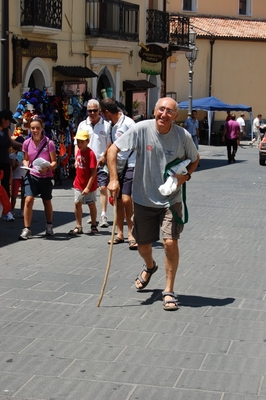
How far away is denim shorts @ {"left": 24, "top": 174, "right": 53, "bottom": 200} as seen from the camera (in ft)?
36.2

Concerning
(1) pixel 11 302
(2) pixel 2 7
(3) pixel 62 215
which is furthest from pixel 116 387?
(2) pixel 2 7

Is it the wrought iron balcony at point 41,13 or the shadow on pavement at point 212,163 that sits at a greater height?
the wrought iron balcony at point 41,13

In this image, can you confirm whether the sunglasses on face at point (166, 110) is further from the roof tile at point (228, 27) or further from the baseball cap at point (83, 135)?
the roof tile at point (228, 27)

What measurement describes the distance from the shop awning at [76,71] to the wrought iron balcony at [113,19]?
5.23ft

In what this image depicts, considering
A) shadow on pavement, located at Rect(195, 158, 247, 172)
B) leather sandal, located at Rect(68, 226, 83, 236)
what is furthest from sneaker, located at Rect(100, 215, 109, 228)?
shadow on pavement, located at Rect(195, 158, 247, 172)

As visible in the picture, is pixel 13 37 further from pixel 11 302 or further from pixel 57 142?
pixel 11 302

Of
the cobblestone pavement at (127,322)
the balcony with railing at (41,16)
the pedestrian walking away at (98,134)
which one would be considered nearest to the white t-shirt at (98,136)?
the pedestrian walking away at (98,134)

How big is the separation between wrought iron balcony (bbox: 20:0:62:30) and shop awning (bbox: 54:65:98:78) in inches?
43.2

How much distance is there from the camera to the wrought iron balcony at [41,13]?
20469 mm

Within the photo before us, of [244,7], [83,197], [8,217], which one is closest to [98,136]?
[83,197]

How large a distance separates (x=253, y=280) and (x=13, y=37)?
12938 mm

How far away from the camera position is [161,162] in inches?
285

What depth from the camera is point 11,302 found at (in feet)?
24.5

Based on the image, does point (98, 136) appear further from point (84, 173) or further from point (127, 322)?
point (127, 322)
